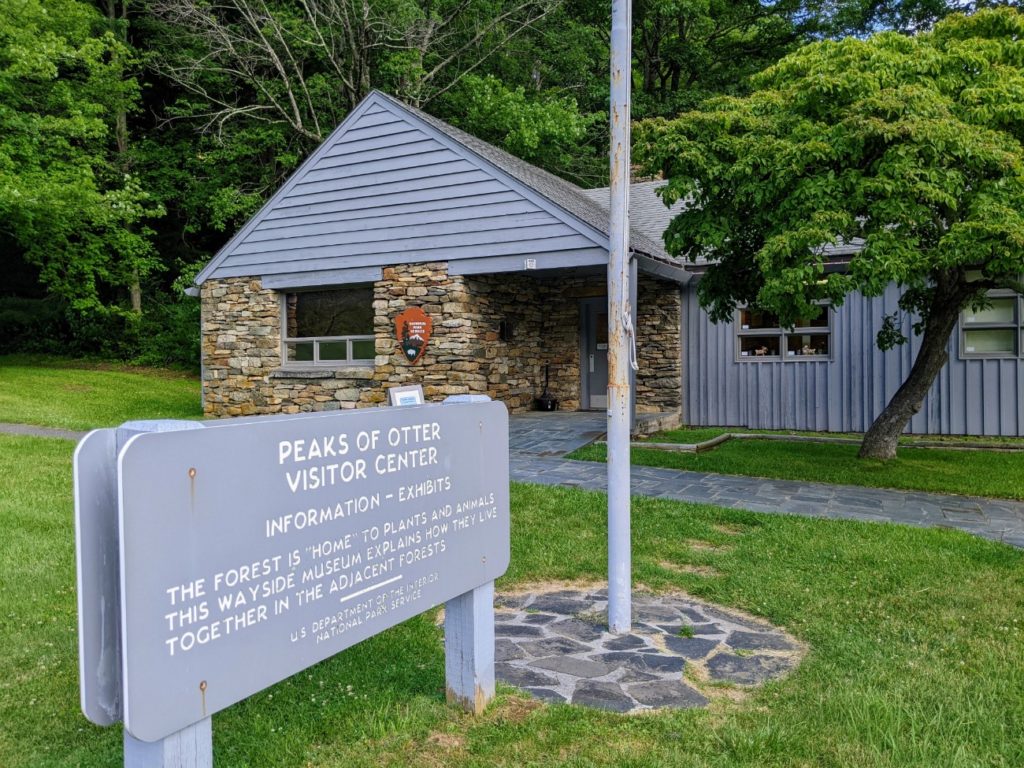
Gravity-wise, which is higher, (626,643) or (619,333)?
(619,333)

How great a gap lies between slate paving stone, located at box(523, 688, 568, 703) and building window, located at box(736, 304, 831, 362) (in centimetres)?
1036

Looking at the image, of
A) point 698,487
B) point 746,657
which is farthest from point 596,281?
point 746,657

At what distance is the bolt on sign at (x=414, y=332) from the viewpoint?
12.4m

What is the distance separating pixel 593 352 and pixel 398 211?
4.70m

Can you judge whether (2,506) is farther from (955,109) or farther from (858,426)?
(858,426)

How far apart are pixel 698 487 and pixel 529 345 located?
703 cm

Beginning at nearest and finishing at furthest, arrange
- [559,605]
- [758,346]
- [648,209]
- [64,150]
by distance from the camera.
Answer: [559,605], [758,346], [648,209], [64,150]

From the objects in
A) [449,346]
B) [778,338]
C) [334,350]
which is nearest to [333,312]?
[334,350]

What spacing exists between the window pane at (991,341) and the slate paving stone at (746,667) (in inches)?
413

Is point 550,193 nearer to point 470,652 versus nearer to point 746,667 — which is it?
point 746,667

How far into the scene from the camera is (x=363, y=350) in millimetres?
13531

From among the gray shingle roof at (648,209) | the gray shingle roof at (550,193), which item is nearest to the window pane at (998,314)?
the gray shingle roof at (550,193)

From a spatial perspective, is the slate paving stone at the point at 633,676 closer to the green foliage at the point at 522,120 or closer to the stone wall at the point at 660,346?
the stone wall at the point at 660,346

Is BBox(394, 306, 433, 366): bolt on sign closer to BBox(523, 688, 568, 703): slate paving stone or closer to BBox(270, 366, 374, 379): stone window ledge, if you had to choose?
BBox(270, 366, 374, 379): stone window ledge
